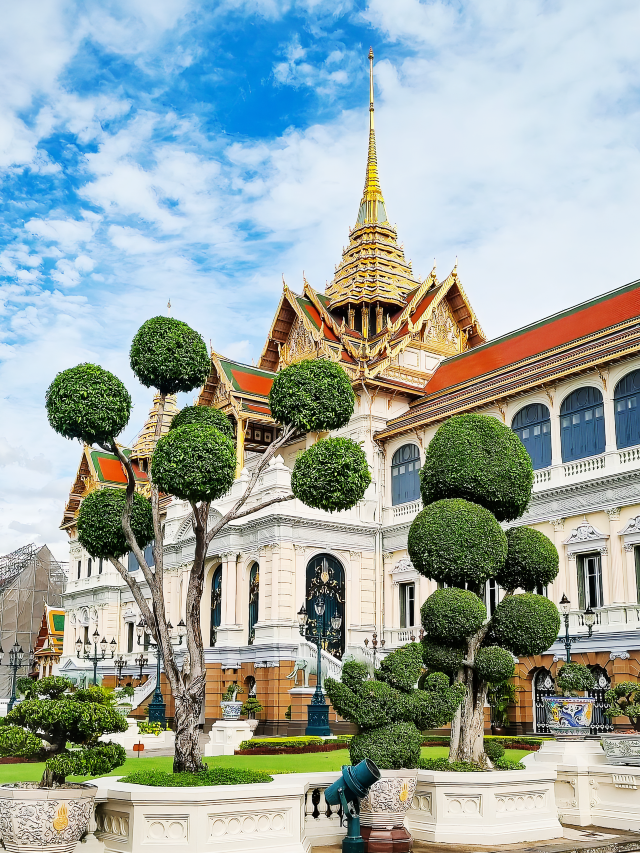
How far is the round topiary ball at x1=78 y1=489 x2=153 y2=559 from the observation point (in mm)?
12133

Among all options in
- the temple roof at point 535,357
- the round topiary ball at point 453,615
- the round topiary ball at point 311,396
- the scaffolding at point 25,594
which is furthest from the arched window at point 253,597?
the scaffolding at point 25,594

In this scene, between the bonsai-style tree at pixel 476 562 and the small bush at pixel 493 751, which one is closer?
the bonsai-style tree at pixel 476 562

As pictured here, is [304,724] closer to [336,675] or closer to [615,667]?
[336,675]

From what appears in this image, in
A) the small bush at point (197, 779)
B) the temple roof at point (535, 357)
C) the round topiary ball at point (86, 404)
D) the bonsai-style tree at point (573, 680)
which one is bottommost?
the small bush at point (197, 779)

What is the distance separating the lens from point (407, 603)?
30.8 meters

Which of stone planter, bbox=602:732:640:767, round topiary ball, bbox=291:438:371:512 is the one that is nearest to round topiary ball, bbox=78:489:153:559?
round topiary ball, bbox=291:438:371:512

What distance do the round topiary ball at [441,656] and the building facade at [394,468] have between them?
11.7 meters

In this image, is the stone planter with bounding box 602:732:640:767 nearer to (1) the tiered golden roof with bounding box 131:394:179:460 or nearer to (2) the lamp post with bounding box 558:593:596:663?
(2) the lamp post with bounding box 558:593:596:663

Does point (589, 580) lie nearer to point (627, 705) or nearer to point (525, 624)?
point (627, 705)

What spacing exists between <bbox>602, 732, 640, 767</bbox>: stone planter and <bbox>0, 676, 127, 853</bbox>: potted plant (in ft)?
21.5

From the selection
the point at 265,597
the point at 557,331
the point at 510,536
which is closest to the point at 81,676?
the point at 265,597

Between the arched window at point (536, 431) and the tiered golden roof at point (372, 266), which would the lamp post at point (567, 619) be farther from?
the tiered golden roof at point (372, 266)

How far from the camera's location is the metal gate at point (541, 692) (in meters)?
24.1

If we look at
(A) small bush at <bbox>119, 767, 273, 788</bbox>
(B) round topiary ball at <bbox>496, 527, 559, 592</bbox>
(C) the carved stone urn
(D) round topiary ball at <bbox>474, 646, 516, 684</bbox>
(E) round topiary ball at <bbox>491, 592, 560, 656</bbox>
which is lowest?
(C) the carved stone urn
